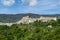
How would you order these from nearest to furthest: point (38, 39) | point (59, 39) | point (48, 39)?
point (59, 39)
point (48, 39)
point (38, 39)

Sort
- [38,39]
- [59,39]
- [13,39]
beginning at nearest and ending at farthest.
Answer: [59,39] → [38,39] → [13,39]

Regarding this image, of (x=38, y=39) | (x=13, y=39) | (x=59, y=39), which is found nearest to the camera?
(x=59, y=39)

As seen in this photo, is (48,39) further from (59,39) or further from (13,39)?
(13,39)

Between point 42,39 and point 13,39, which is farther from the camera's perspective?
point 13,39

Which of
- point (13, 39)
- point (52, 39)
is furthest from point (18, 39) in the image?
point (52, 39)

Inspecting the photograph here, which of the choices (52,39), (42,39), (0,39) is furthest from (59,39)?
(0,39)

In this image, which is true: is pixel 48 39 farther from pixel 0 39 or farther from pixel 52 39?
pixel 0 39

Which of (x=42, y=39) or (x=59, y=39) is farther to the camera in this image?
(x=42, y=39)
